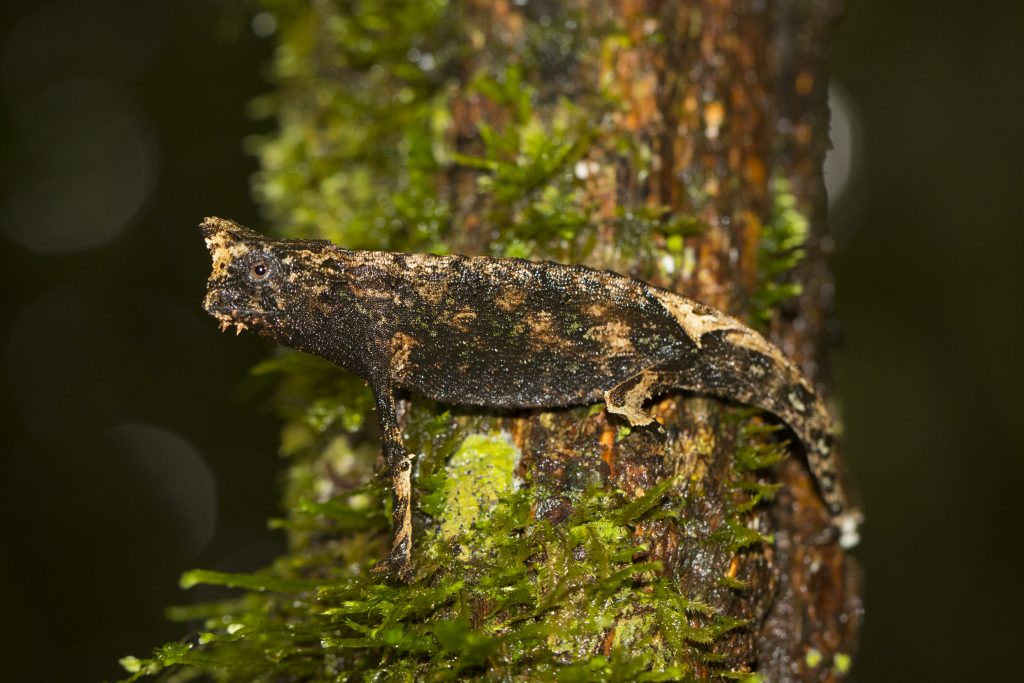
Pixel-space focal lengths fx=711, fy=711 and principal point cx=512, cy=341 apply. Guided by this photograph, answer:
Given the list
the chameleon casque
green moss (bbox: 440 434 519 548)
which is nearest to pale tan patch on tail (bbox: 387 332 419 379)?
the chameleon casque

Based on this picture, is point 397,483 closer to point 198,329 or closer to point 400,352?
point 400,352

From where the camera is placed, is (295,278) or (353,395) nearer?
(295,278)

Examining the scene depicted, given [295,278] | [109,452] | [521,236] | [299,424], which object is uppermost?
[521,236]

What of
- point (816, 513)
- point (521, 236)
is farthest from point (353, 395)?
point (816, 513)

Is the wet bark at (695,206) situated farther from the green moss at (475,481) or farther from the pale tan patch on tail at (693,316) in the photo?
the pale tan patch on tail at (693,316)

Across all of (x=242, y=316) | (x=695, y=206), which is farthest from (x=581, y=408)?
(x=242, y=316)

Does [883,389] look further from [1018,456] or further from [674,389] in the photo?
[674,389]

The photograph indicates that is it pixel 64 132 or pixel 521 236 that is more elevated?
pixel 64 132
